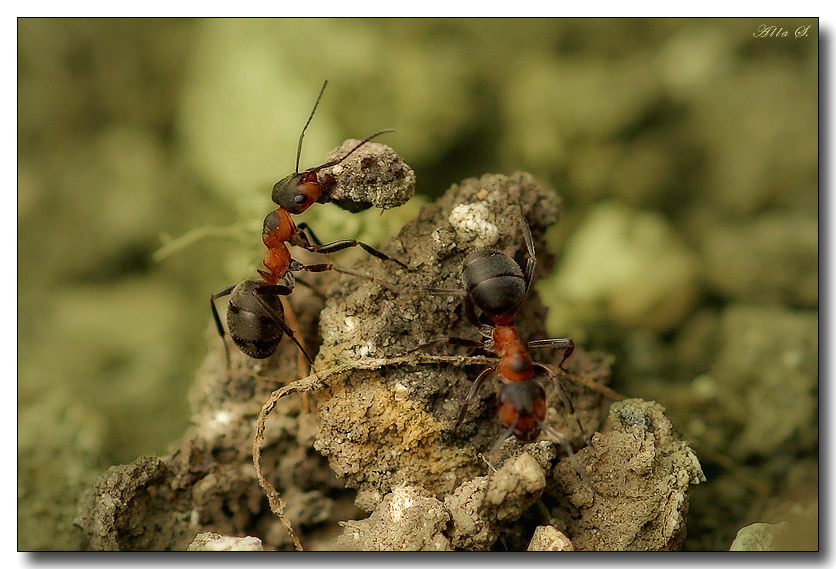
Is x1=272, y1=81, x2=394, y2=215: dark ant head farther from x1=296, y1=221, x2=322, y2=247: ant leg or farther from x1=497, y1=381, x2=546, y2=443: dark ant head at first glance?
x1=497, y1=381, x2=546, y2=443: dark ant head

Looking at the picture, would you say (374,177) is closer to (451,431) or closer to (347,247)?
(347,247)

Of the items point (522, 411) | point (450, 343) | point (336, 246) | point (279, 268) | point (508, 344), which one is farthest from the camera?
point (279, 268)

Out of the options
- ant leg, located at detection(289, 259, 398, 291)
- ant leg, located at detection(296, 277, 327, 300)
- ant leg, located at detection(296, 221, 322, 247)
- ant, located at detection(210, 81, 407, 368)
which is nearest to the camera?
ant leg, located at detection(289, 259, 398, 291)

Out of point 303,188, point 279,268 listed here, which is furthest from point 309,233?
point 303,188

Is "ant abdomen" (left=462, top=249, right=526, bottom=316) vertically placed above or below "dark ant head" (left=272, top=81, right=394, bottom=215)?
below

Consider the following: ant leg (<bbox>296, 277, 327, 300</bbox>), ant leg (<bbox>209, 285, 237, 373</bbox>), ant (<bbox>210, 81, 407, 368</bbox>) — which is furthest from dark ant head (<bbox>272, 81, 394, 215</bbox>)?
ant leg (<bbox>209, 285, 237, 373</bbox>)

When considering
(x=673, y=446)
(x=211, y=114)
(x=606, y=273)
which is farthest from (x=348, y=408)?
(x=211, y=114)

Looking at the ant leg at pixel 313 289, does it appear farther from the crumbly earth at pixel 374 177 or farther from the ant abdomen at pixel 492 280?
the ant abdomen at pixel 492 280
